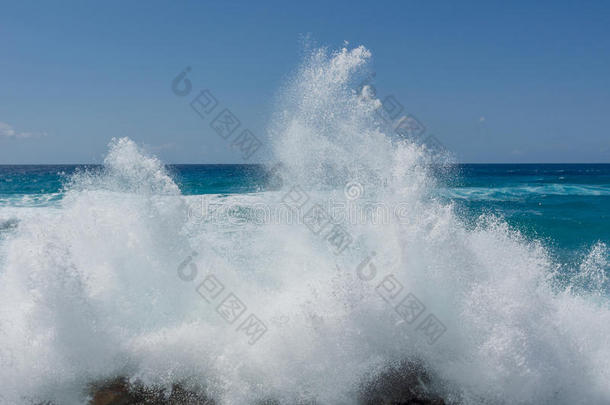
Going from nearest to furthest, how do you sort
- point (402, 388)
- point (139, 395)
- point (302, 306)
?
1. point (139, 395)
2. point (402, 388)
3. point (302, 306)

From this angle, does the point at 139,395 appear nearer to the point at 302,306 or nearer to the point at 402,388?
the point at 302,306

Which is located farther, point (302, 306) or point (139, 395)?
point (302, 306)

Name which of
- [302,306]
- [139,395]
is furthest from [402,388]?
[139,395]

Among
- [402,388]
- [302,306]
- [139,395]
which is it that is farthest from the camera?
[302,306]

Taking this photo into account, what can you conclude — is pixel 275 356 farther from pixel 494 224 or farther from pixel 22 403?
pixel 494 224

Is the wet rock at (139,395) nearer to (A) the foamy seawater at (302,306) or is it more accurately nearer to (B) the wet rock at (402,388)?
(A) the foamy seawater at (302,306)

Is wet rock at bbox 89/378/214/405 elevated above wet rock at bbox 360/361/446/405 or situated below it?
above

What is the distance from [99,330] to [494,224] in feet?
23.5

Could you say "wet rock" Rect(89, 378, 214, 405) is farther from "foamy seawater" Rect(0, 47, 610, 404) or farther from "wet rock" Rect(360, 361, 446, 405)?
"wet rock" Rect(360, 361, 446, 405)

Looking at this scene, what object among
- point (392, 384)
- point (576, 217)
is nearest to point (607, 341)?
point (392, 384)

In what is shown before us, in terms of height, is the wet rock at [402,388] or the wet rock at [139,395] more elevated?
the wet rock at [139,395]

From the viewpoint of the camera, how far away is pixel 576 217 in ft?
57.5

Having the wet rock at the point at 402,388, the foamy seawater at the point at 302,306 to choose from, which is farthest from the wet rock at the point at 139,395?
the wet rock at the point at 402,388

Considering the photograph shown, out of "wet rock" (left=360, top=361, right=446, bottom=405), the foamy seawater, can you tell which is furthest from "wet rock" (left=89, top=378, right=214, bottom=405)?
"wet rock" (left=360, top=361, right=446, bottom=405)
